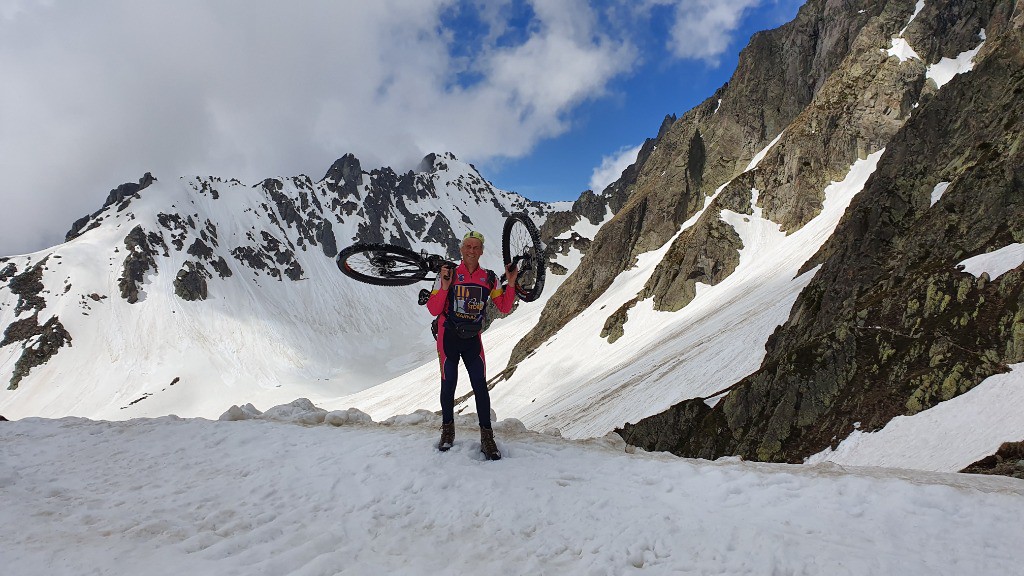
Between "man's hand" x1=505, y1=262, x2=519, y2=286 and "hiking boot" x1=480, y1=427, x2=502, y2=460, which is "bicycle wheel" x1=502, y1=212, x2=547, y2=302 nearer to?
"man's hand" x1=505, y1=262, x2=519, y2=286

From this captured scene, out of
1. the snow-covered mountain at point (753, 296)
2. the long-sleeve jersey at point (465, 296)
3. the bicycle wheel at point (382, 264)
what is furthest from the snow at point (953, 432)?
the bicycle wheel at point (382, 264)

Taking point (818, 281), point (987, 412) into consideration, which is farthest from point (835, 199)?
point (987, 412)

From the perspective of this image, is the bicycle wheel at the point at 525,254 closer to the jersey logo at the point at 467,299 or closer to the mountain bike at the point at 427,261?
the mountain bike at the point at 427,261

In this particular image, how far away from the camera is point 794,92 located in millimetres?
114438

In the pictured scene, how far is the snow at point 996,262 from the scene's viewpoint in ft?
64.3

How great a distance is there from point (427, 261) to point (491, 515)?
6535mm

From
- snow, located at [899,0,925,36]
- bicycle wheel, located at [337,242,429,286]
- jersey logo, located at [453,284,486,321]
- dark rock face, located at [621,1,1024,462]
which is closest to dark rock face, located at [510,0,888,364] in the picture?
snow, located at [899,0,925,36]

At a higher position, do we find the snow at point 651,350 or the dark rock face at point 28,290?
the dark rock face at point 28,290

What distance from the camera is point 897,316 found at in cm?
2225

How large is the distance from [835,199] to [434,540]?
3616 inches

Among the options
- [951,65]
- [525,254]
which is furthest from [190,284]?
[951,65]

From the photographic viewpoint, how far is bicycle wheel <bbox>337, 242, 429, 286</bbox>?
12.3m

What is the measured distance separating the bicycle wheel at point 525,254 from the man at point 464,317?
39 cm

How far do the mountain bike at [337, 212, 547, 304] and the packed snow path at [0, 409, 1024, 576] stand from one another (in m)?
3.27
